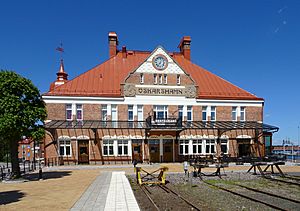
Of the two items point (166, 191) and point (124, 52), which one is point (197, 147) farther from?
point (166, 191)

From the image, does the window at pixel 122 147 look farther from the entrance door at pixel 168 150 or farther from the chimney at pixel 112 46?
the chimney at pixel 112 46

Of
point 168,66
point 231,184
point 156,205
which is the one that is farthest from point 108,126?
point 156,205

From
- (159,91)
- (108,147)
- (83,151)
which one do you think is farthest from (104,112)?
Answer: (159,91)

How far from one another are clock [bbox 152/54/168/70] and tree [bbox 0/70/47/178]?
49.6ft

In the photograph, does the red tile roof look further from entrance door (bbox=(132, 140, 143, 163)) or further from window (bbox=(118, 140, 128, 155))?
entrance door (bbox=(132, 140, 143, 163))

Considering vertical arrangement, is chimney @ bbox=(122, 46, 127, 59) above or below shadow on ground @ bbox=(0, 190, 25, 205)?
above

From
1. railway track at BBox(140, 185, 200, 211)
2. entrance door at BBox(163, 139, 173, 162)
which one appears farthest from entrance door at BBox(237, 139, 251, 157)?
railway track at BBox(140, 185, 200, 211)

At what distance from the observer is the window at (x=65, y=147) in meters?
26.5

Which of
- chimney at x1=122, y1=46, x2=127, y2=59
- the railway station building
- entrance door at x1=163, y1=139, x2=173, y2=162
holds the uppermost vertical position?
chimney at x1=122, y1=46, x2=127, y2=59

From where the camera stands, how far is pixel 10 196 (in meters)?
10.9

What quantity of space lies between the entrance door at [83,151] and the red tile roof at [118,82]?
5.32m

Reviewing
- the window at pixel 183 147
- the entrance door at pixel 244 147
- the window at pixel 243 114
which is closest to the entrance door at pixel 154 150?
the window at pixel 183 147

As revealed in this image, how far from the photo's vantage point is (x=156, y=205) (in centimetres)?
903

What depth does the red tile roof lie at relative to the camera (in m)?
27.8
